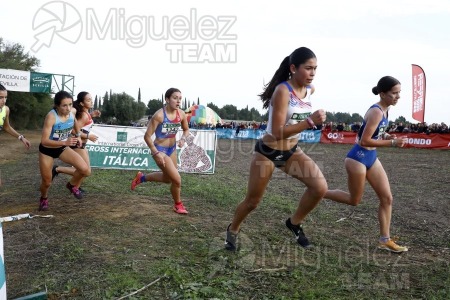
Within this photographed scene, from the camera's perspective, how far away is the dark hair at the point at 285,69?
14.7 feet

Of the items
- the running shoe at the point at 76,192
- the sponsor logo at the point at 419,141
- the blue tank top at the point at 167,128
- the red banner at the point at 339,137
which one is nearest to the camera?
the blue tank top at the point at 167,128

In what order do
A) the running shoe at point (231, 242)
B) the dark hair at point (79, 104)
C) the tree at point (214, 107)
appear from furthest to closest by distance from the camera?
the tree at point (214, 107), the dark hair at point (79, 104), the running shoe at point (231, 242)

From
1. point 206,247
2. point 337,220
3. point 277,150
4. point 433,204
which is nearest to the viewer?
point 277,150

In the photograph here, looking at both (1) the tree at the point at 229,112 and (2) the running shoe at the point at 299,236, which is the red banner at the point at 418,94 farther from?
(1) the tree at the point at 229,112

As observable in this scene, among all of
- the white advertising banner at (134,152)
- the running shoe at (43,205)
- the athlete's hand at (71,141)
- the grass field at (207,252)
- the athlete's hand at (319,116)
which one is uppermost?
the athlete's hand at (319,116)

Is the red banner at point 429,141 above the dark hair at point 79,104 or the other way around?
the other way around

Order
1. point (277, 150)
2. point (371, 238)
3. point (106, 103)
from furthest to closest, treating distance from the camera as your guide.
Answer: point (106, 103) < point (371, 238) < point (277, 150)

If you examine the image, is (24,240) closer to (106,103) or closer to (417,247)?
(417,247)

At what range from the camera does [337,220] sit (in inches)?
278

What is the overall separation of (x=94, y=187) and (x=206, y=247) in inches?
197

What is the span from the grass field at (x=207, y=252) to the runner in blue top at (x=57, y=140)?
0.60m

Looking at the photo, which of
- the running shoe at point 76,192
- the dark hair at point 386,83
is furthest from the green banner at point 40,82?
the dark hair at point 386,83

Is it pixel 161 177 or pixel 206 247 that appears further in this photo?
pixel 161 177

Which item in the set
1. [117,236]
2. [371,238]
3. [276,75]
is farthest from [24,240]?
[371,238]
